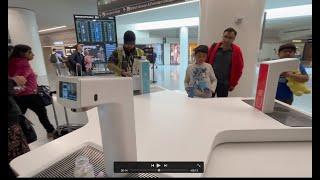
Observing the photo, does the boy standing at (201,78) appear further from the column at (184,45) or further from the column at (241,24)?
the column at (184,45)

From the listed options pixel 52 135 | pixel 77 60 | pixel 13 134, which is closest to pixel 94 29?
pixel 77 60

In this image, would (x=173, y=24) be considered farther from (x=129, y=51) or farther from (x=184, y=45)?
(x=129, y=51)

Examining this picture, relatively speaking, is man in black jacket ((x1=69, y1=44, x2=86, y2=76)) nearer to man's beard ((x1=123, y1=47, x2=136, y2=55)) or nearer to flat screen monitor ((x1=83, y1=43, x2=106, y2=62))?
flat screen monitor ((x1=83, y1=43, x2=106, y2=62))

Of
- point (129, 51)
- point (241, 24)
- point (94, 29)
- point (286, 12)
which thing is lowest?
point (129, 51)

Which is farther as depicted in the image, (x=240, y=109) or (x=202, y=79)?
(x=202, y=79)

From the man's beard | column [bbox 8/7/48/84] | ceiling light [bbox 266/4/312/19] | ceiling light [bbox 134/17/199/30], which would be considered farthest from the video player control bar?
ceiling light [bbox 134/17/199/30]

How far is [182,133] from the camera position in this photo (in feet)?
3.08

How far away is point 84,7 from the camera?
5.75m

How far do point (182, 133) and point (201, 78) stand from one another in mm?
1046

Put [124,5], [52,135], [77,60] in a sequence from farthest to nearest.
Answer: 1. [77,60]
2. [124,5]
3. [52,135]
